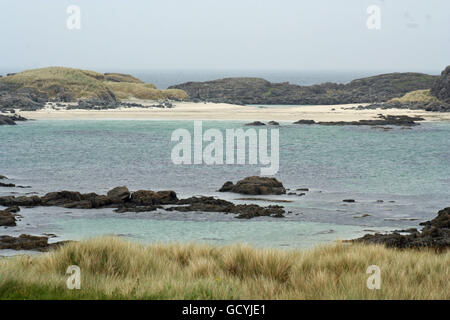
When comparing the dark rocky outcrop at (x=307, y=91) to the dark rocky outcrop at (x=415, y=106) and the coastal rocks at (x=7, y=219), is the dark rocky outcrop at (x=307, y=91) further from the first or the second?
the coastal rocks at (x=7, y=219)

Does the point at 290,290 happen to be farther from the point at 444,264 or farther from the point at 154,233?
the point at 154,233

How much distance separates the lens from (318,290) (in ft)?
28.6

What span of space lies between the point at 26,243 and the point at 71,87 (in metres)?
64.0

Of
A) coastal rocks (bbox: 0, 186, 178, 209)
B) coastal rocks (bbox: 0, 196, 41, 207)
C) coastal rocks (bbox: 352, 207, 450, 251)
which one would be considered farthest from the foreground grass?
coastal rocks (bbox: 0, 196, 41, 207)

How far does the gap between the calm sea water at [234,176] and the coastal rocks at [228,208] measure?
48cm

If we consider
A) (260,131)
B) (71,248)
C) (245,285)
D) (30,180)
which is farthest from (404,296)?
(260,131)

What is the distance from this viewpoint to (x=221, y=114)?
2630 inches

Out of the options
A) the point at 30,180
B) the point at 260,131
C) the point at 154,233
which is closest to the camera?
the point at 154,233

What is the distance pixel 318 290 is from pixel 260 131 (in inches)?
1727

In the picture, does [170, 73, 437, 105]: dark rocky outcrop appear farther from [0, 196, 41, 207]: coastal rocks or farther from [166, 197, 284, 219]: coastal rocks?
[0, 196, 41, 207]: coastal rocks

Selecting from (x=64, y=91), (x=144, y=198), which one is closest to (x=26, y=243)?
(x=144, y=198)

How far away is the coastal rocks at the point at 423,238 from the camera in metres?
15.0

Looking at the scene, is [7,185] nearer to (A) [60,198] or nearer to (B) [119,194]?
(A) [60,198]

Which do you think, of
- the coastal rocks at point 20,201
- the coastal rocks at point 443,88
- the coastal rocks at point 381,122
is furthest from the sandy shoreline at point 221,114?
the coastal rocks at point 20,201
